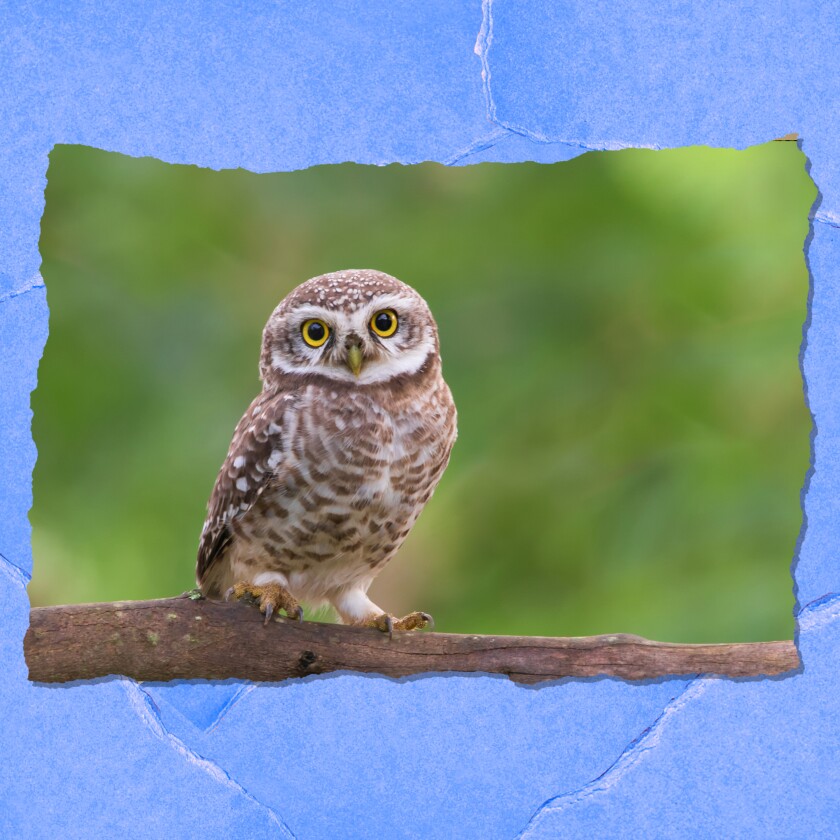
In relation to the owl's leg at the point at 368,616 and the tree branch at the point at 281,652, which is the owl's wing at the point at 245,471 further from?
the owl's leg at the point at 368,616

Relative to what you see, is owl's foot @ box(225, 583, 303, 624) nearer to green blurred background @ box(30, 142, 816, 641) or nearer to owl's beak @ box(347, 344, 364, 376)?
green blurred background @ box(30, 142, 816, 641)

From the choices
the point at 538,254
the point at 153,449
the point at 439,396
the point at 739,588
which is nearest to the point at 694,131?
the point at 538,254

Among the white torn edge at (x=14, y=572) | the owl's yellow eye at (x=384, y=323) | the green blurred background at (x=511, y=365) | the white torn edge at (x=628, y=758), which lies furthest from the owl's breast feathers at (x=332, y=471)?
the white torn edge at (x=628, y=758)

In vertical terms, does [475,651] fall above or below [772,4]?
below

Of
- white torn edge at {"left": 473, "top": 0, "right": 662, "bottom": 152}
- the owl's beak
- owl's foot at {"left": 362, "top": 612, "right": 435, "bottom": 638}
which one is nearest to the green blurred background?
white torn edge at {"left": 473, "top": 0, "right": 662, "bottom": 152}

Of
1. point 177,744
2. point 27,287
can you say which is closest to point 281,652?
point 177,744

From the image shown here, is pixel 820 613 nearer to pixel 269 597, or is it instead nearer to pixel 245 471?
pixel 269 597

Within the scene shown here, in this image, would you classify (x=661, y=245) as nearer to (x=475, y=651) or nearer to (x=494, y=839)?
(x=475, y=651)
